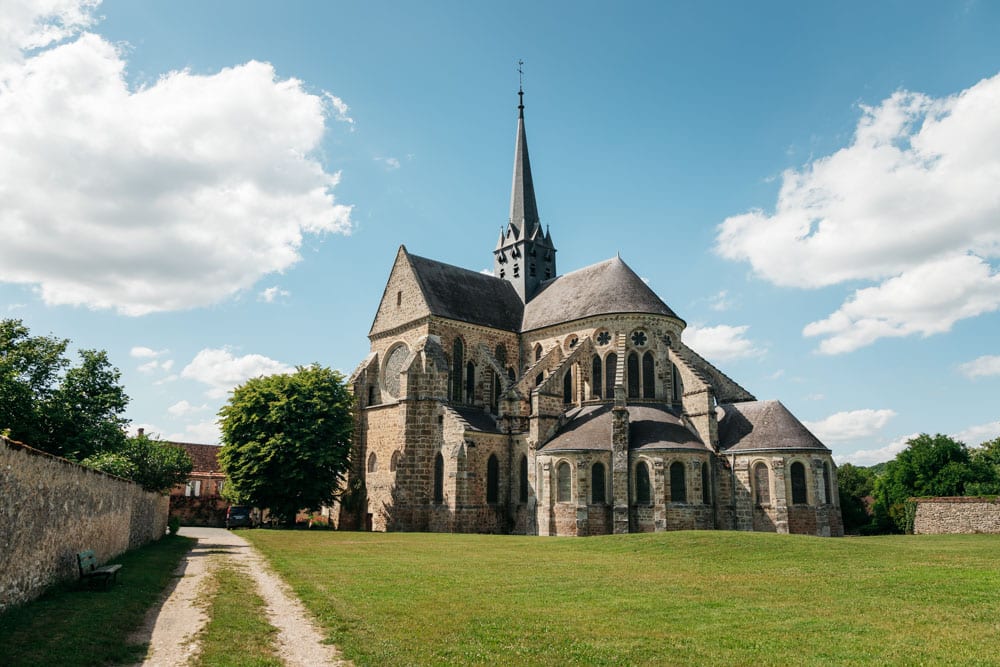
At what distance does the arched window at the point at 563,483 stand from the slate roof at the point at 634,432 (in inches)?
41.0

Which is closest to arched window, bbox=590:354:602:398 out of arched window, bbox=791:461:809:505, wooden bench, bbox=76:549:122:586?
arched window, bbox=791:461:809:505

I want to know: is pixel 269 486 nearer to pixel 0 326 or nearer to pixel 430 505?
pixel 430 505

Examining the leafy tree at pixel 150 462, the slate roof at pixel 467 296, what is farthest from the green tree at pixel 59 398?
the slate roof at pixel 467 296

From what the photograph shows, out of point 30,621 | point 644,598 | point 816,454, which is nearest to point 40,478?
point 30,621

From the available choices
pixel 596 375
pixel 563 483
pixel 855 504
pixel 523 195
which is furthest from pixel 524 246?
pixel 855 504

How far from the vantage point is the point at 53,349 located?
36031 mm

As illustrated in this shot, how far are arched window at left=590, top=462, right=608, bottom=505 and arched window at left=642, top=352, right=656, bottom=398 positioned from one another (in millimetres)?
7033

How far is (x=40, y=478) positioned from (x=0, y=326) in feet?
92.6

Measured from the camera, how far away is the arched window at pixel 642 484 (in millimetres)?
35625

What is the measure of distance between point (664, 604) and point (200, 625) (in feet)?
27.4

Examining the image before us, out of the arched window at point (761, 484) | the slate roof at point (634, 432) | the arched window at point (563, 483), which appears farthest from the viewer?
the arched window at point (563, 483)

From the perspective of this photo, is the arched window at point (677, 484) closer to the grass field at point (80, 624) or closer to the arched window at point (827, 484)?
the arched window at point (827, 484)

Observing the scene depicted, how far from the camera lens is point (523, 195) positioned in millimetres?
Result: 54719

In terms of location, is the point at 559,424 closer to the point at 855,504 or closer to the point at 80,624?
the point at 855,504
